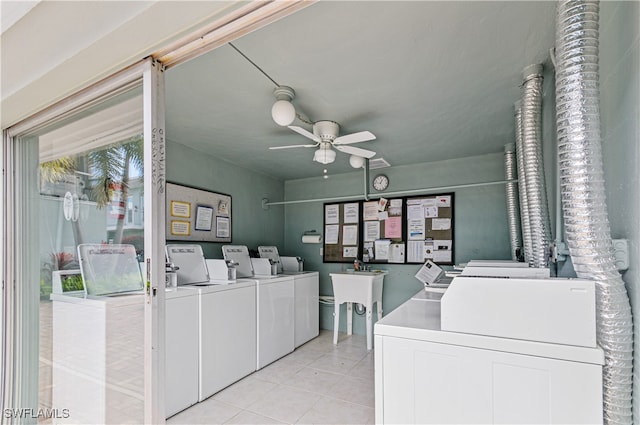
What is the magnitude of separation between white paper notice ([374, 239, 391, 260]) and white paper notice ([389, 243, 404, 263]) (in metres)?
0.06

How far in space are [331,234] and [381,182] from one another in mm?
1084

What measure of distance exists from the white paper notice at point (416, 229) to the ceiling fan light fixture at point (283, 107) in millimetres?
2684

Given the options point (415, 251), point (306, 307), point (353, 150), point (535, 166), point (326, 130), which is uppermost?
point (326, 130)

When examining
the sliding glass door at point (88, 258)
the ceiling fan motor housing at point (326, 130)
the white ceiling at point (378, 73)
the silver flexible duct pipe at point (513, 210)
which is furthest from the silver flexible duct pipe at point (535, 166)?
the sliding glass door at point (88, 258)

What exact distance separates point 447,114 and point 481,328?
1978 millimetres

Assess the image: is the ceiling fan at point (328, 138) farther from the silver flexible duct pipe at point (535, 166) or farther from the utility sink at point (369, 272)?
the utility sink at point (369, 272)

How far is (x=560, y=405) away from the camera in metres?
0.98

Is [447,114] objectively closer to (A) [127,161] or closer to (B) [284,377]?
(A) [127,161]

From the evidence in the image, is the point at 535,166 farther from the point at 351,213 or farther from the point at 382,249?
the point at 351,213

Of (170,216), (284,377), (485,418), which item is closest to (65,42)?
(170,216)

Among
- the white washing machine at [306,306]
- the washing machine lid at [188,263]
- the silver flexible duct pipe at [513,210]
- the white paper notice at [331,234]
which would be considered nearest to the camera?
the silver flexible duct pipe at [513,210]

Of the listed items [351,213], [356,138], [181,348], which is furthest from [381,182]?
[181,348]

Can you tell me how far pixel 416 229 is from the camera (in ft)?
13.8

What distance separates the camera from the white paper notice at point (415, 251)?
4156 millimetres
